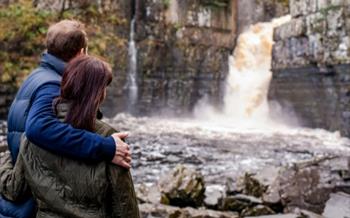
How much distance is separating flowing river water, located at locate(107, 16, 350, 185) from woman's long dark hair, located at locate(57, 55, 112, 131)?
683cm

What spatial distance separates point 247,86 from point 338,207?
18.2 m

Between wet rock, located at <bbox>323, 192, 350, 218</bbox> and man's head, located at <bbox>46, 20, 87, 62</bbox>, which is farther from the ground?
man's head, located at <bbox>46, 20, 87, 62</bbox>

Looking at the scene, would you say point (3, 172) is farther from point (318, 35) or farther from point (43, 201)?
point (318, 35)

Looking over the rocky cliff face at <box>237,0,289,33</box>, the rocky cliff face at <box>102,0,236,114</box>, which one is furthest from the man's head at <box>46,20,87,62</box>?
the rocky cliff face at <box>237,0,289,33</box>

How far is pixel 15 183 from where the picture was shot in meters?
1.97

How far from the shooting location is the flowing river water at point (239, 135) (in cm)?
1064

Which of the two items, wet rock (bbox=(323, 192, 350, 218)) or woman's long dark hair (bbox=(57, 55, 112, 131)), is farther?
wet rock (bbox=(323, 192, 350, 218))

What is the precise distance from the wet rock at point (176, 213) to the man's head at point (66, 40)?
12.9 ft

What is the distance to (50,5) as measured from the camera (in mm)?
19953

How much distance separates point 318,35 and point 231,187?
12.1 m

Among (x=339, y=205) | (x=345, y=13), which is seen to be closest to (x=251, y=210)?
(x=339, y=205)

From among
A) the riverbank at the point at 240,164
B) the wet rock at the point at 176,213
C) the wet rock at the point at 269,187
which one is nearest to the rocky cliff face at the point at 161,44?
the riverbank at the point at 240,164

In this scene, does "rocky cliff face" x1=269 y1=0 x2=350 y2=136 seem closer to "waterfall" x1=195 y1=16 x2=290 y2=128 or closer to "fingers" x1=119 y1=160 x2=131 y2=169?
"waterfall" x1=195 y1=16 x2=290 y2=128

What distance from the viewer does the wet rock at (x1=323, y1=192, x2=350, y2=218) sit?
507 cm
